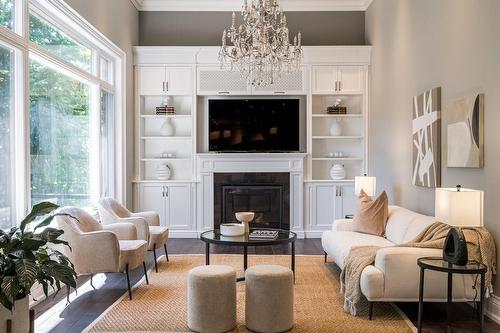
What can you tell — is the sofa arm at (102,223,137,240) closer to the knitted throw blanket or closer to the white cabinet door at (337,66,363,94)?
the knitted throw blanket

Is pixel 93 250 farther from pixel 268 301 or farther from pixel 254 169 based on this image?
pixel 254 169

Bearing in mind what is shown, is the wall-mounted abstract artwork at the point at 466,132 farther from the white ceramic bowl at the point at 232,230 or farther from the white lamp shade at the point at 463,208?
the white ceramic bowl at the point at 232,230

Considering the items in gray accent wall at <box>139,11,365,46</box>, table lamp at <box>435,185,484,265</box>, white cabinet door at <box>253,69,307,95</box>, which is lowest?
table lamp at <box>435,185,484,265</box>

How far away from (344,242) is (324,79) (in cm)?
344

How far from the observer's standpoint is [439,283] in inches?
137

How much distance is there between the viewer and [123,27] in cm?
659

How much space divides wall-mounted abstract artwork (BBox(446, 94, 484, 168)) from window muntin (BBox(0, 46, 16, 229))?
3863 mm

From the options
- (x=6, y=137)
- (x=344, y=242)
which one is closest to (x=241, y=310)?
(x=344, y=242)

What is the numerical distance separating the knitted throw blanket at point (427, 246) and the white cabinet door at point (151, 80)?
178 inches

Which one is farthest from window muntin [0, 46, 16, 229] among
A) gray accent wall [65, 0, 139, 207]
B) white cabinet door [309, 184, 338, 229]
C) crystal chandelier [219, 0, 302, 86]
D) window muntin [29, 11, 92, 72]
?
white cabinet door [309, 184, 338, 229]

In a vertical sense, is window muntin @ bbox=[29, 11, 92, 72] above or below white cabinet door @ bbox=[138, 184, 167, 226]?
above

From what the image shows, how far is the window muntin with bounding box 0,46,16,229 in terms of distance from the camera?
3641mm

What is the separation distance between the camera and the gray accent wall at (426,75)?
142 inches

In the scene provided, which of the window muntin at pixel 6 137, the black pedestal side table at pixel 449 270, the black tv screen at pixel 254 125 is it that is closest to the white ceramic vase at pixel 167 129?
the black tv screen at pixel 254 125
